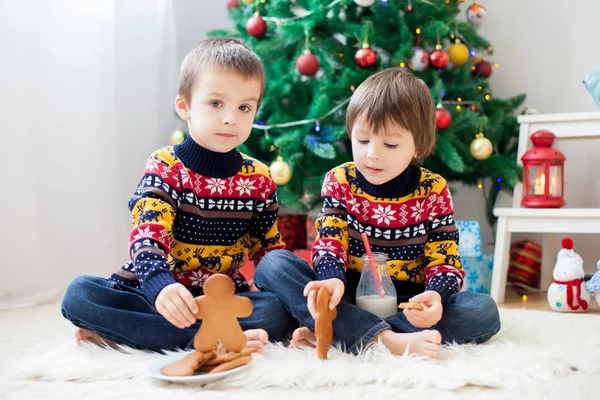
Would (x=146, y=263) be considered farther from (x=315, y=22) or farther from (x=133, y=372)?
(x=315, y=22)

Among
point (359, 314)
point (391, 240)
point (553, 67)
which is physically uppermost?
point (553, 67)

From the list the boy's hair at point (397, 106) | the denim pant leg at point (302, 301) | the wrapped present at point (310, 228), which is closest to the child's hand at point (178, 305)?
the denim pant leg at point (302, 301)

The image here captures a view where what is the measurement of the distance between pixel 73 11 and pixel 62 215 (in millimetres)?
569

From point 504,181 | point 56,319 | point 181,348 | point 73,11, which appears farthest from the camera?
point 504,181

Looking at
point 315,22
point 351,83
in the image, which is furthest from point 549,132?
point 315,22

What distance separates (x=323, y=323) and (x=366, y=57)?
40.8 inches

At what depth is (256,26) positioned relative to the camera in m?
2.02

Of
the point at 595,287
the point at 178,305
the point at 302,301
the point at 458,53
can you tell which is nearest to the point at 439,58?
the point at 458,53

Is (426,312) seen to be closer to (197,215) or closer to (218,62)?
(197,215)

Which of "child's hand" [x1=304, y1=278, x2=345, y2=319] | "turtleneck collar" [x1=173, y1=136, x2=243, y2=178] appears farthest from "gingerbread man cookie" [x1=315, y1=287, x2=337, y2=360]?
"turtleneck collar" [x1=173, y1=136, x2=243, y2=178]

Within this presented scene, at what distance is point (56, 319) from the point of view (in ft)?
5.09

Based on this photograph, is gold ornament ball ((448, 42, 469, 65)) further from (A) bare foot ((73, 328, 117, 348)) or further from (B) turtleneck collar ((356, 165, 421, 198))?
(A) bare foot ((73, 328, 117, 348))

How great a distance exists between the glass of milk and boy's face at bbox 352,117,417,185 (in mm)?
153

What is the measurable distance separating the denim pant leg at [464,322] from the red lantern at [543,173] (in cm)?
86
